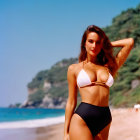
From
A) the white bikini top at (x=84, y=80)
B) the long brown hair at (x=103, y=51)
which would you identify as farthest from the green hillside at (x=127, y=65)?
the white bikini top at (x=84, y=80)

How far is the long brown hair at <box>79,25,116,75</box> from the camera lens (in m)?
2.85

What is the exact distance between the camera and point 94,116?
265 cm

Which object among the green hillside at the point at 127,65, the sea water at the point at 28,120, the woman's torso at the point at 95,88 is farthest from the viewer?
the green hillside at the point at 127,65

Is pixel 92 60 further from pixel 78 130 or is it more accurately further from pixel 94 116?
pixel 78 130

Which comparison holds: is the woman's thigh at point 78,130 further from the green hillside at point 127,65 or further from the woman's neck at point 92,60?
the green hillside at point 127,65

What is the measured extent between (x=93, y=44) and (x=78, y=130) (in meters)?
0.85

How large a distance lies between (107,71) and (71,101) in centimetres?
47

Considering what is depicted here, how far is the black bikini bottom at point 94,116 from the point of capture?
2.64m

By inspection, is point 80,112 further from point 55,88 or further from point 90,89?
point 55,88

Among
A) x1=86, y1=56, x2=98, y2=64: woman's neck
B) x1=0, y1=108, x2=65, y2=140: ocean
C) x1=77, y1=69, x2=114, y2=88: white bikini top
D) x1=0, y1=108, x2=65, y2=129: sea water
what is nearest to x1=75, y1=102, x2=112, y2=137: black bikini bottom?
x1=77, y1=69, x2=114, y2=88: white bikini top

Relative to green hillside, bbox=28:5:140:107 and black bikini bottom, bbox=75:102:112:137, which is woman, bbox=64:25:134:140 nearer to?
black bikini bottom, bbox=75:102:112:137

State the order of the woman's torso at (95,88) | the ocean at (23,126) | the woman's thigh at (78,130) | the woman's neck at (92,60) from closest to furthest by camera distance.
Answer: the woman's thigh at (78,130)
the woman's torso at (95,88)
the woman's neck at (92,60)
the ocean at (23,126)

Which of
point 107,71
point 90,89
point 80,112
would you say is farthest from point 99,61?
point 80,112

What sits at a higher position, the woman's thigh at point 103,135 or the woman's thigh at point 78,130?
the woman's thigh at point 78,130
